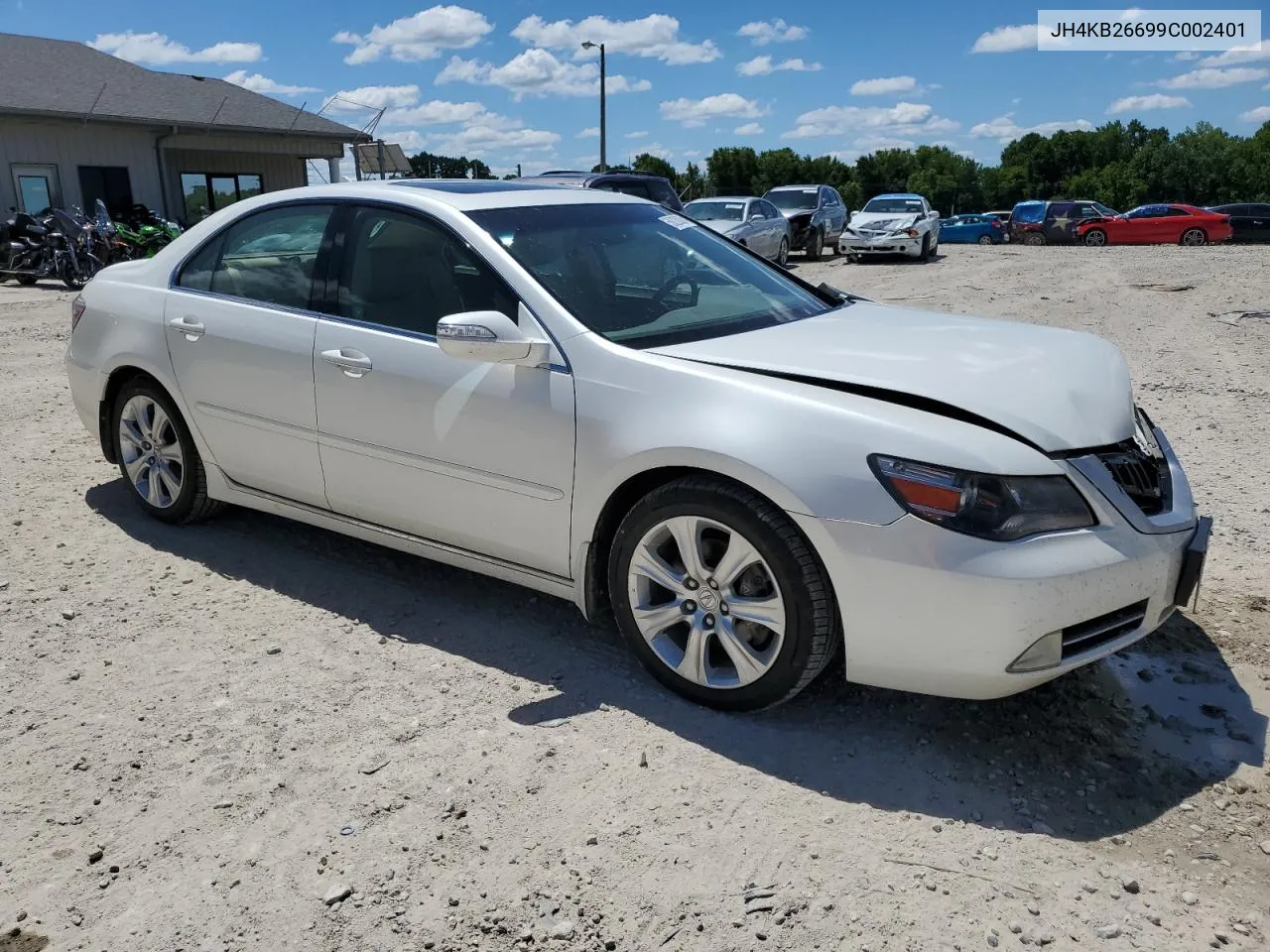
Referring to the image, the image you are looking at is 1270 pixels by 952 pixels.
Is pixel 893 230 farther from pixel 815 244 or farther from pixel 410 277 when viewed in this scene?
A: pixel 410 277

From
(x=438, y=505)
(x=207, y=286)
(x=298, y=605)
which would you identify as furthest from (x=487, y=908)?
(x=207, y=286)

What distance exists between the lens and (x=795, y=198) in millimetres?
23188

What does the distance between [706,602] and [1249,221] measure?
32.9 meters

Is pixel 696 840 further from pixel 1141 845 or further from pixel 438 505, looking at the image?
pixel 438 505

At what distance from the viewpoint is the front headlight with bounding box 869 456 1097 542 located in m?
2.76

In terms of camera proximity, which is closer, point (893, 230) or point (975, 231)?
point (893, 230)

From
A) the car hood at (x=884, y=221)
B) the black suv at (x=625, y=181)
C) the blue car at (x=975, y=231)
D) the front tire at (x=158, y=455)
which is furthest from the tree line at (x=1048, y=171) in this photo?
the front tire at (x=158, y=455)

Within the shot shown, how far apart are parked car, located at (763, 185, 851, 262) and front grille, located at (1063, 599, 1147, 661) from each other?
20041 mm

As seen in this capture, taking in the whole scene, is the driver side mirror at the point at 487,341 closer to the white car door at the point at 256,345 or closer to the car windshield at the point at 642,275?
the car windshield at the point at 642,275

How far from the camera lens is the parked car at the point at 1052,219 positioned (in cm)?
3058

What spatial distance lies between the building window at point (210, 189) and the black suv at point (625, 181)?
15.6m

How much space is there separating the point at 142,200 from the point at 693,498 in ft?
83.8

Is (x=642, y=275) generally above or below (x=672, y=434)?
above

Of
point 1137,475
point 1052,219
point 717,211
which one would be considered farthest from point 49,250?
point 1052,219
